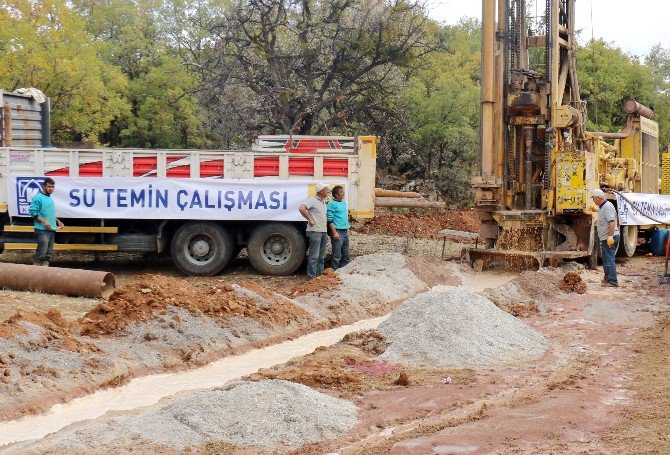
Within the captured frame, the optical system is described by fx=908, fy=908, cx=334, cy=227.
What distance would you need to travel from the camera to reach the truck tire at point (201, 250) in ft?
56.0

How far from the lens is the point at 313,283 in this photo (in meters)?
14.4

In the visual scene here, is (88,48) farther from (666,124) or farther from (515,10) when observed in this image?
(666,124)

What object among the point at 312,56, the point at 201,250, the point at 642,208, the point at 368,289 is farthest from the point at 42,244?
the point at 642,208

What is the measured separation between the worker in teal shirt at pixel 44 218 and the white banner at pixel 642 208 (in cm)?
1145

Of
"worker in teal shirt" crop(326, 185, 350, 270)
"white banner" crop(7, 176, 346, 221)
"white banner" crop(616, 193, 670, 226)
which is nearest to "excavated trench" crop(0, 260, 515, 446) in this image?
"worker in teal shirt" crop(326, 185, 350, 270)

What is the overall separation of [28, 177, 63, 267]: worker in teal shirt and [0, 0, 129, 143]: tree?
14.7 meters

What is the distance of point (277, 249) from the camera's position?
1720 centimetres

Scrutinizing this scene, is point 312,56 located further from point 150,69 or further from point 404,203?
point 150,69

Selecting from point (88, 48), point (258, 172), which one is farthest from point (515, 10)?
point (88, 48)

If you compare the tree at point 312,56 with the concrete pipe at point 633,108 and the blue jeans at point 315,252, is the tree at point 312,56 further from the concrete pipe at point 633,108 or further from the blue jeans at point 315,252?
the blue jeans at point 315,252

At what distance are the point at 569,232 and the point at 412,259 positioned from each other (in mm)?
3431

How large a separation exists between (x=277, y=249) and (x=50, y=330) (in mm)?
7677

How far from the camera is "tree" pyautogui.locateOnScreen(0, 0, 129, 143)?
2969 centimetres

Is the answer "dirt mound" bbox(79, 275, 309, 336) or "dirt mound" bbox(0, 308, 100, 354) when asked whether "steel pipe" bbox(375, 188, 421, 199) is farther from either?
"dirt mound" bbox(0, 308, 100, 354)
